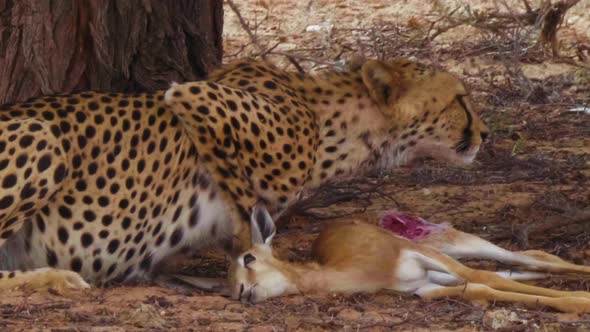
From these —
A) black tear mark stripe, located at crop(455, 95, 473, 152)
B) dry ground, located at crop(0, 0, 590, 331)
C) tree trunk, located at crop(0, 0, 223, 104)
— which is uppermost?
tree trunk, located at crop(0, 0, 223, 104)

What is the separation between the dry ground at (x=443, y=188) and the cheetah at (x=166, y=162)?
0.74ft

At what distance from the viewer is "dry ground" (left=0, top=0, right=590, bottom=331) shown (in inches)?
145

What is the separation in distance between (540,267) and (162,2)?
1.93 m

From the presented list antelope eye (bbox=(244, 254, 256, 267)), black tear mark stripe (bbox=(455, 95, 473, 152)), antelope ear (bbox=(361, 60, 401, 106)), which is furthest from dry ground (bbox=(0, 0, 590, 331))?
antelope ear (bbox=(361, 60, 401, 106))

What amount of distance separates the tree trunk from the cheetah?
0.49 m

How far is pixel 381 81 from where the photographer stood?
4.71 metres

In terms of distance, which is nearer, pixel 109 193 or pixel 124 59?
pixel 109 193

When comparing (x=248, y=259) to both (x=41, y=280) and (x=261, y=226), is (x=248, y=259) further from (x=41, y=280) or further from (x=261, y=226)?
(x=41, y=280)

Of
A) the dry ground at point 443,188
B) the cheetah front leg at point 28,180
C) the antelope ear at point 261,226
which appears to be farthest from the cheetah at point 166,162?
the dry ground at point 443,188

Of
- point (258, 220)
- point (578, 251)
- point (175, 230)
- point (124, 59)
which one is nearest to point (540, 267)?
point (578, 251)

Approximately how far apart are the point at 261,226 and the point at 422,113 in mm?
941

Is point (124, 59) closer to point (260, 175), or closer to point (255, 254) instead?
point (260, 175)

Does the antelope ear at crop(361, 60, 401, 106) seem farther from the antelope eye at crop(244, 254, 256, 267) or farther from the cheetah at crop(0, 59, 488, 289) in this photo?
the antelope eye at crop(244, 254, 256, 267)

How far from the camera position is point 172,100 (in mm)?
4348
